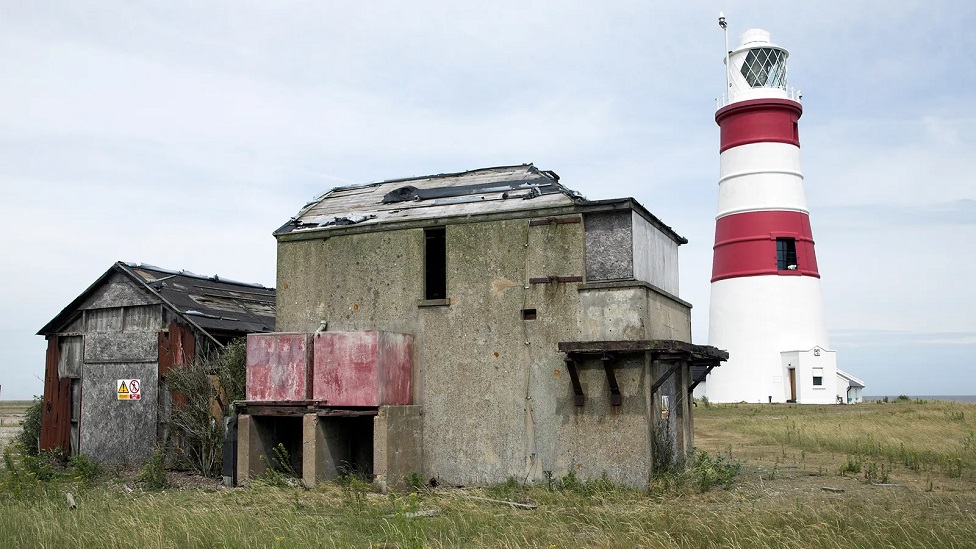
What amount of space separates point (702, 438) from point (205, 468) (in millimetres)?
13550

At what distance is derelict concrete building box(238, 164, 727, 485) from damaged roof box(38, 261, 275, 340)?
8.54ft

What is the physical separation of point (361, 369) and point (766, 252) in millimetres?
22228

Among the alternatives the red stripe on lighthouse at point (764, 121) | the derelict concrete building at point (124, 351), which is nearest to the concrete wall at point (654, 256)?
the derelict concrete building at point (124, 351)

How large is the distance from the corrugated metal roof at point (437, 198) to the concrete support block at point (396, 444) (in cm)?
336

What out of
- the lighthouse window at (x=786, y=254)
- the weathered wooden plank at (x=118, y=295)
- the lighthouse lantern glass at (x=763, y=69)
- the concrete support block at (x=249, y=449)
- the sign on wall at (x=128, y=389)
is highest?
the lighthouse lantern glass at (x=763, y=69)

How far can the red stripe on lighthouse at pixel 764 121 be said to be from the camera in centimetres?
3175

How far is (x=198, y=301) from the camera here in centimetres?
1736

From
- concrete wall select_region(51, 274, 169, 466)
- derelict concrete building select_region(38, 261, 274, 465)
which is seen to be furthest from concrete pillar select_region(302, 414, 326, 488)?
concrete wall select_region(51, 274, 169, 466)

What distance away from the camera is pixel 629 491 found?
39.0 feet

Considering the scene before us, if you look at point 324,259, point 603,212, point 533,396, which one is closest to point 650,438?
point 533,396

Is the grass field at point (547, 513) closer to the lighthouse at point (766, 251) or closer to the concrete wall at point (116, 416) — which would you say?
the concrete wall at point (116, 416)

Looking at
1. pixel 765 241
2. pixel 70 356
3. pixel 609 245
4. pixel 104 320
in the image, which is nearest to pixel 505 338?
pixel 609 245

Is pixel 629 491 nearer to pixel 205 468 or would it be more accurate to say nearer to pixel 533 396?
pixel 533 396

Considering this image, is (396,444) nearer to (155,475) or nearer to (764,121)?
(155,475)
